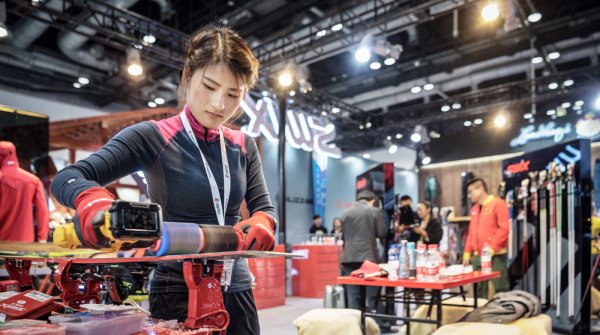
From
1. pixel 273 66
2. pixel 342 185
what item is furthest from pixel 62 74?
pixel 342 185

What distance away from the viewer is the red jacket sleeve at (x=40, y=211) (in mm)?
3965

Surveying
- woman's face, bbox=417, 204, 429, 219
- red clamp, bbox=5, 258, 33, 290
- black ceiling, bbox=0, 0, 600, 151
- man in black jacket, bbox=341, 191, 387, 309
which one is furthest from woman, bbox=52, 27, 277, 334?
black ceiling, bbox=0, 0, 600, 151

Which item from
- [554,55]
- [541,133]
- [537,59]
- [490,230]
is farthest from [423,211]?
[541,133]

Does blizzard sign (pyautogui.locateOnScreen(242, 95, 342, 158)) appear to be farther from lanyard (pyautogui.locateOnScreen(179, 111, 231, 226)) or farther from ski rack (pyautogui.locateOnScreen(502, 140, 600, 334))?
lanyard (pyautogui.locateOnScreen(179, 111, 231, 226))

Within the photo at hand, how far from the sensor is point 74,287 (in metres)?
1.13

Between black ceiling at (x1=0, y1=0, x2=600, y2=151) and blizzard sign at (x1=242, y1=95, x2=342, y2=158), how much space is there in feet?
1.54

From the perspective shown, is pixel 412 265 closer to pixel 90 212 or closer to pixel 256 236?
pixel 256 236

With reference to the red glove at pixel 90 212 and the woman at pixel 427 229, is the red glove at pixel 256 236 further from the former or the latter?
the woman at pixel 427 229

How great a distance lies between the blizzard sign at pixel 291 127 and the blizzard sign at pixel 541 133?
504cm

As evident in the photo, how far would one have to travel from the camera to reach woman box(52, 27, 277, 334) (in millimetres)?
1031

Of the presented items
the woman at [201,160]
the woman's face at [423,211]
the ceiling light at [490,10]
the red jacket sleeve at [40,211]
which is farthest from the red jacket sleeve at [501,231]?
the woman at [201,160]

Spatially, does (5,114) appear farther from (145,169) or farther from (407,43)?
(407,43)

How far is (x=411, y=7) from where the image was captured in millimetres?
7328

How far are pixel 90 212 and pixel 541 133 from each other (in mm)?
14022
